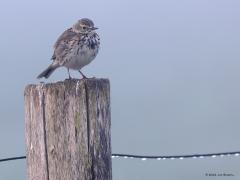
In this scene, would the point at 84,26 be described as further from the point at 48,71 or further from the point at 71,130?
the point at 71,130

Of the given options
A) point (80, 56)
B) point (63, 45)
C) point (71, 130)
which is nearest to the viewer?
point (71, 130)

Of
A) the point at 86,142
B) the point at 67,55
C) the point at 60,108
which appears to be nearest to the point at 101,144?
the point at 86,142

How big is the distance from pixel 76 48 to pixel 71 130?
4180 millimetres

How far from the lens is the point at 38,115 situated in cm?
440

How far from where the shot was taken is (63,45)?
8.67m

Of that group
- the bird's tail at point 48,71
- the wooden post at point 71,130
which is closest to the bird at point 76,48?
the bird's tail at point 48,71

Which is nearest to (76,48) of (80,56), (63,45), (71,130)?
(80,56)

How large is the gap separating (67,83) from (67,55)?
165 inches

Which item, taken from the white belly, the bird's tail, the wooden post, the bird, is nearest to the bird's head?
the bird

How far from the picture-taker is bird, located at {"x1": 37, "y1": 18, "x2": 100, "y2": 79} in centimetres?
833

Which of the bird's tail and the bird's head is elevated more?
the bird's head

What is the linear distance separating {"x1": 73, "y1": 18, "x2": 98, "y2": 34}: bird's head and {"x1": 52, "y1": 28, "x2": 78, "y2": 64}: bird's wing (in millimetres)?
88

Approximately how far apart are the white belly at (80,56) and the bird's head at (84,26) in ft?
1.24

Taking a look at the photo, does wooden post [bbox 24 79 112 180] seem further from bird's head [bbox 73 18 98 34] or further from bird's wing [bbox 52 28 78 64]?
bird's head [bbox 73 18 98 34]
